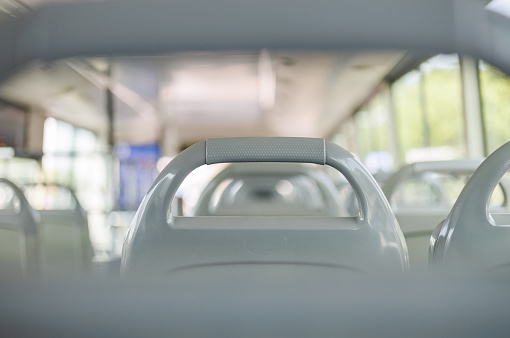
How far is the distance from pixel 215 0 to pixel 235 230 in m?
0.59

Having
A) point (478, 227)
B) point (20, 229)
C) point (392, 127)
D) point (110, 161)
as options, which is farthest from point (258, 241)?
point (392, 127)

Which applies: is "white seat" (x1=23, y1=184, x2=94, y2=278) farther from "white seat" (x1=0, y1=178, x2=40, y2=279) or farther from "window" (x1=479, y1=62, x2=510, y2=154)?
"window" (x1=479, y1=62, x2=510, y2=154)

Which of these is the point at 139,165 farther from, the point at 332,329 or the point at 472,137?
the point at 332,329

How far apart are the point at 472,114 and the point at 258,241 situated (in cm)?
481

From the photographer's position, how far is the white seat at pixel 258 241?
0.81 metres

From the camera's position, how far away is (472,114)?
5.01m

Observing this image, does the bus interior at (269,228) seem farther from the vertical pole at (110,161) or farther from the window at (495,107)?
the vertical pole at (110,161)

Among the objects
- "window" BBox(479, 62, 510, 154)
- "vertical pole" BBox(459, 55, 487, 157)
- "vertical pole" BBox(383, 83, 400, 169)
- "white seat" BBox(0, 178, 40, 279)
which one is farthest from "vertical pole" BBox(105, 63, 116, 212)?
"white seat" BBox(0, 178, 40, 279)

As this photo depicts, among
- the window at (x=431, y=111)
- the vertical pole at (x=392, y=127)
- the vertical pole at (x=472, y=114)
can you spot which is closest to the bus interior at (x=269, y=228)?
the vertical pole at (x=472, y=114)

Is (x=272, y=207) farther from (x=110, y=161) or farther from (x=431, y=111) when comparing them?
(x=110, y=161)

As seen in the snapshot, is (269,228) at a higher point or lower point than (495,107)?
lower

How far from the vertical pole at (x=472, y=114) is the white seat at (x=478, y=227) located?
414 centimetres

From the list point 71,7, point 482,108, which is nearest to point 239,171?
point 71,7

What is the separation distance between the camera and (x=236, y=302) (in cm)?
36
